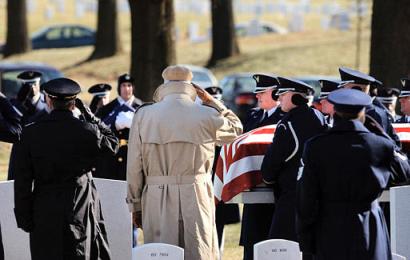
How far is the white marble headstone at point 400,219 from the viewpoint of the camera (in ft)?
24.5

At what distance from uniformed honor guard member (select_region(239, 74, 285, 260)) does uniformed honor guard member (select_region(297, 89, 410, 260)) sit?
2.26 m

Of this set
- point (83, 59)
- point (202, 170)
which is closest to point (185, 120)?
point (202, 170)

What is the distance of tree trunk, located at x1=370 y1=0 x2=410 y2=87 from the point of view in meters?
13.4

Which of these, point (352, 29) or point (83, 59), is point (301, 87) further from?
point (352, 29)

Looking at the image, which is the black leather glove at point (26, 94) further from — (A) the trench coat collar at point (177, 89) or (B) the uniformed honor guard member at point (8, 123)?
A: (A) the trench coat collar at point (177, 89)

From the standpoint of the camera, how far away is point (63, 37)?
1614 inches

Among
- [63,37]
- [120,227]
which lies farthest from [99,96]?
[63,37]

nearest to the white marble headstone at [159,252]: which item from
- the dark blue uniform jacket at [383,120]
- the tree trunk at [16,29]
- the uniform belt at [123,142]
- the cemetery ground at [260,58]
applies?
the dark blue uniform jacket at [383,120]

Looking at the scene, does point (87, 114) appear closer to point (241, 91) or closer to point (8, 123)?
point (8, 123)

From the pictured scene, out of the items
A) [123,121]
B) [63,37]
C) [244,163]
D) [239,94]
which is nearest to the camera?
[244,163]

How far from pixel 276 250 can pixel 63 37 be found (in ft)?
115

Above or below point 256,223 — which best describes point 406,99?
above

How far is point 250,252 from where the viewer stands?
27.6 feet

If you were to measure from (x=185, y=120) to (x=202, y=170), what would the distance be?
379 mm
